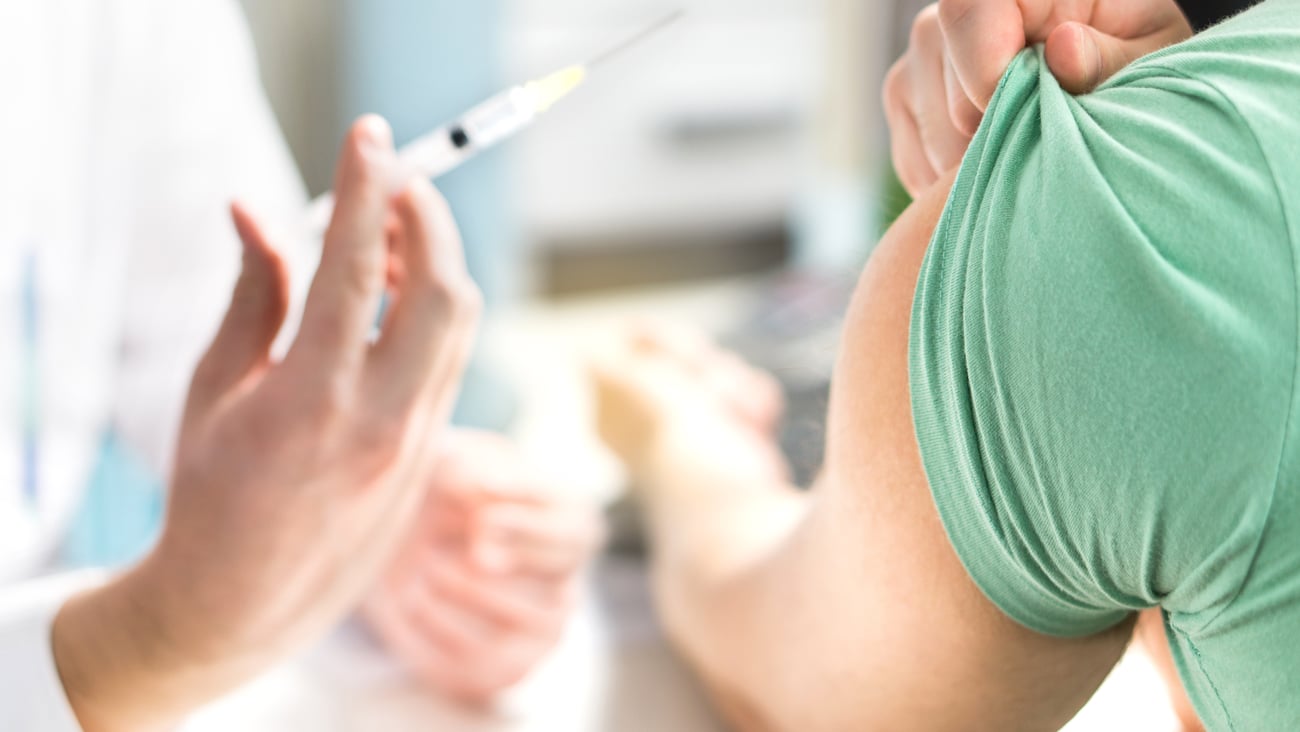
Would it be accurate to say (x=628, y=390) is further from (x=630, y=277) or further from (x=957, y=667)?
(x=630, y=277)

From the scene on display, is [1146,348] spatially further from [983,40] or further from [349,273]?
[349,273]

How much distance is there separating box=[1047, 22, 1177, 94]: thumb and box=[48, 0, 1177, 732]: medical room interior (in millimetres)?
167

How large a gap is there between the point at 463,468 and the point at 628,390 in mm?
239

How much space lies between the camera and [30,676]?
16.4 inches

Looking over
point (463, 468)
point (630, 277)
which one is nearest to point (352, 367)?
point (463, 468)

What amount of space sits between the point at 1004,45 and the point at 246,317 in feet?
0.99

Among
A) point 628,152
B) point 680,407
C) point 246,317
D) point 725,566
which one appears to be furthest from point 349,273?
point 628,152

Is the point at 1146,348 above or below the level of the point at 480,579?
above

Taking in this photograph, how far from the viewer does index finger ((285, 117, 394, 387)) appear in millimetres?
427

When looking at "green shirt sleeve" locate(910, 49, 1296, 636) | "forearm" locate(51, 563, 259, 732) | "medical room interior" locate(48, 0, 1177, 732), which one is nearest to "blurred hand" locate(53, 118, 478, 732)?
"forearm" locate(51, 563, 259, 732)

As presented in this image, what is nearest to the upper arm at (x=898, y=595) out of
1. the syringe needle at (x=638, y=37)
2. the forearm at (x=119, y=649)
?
the syringe needle at (x=638, y=37)

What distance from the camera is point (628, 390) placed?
833 millimetres

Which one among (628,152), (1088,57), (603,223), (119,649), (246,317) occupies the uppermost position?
(1088,57)

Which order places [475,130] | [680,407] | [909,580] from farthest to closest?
[680,407] < [475,130] < [909,580]
